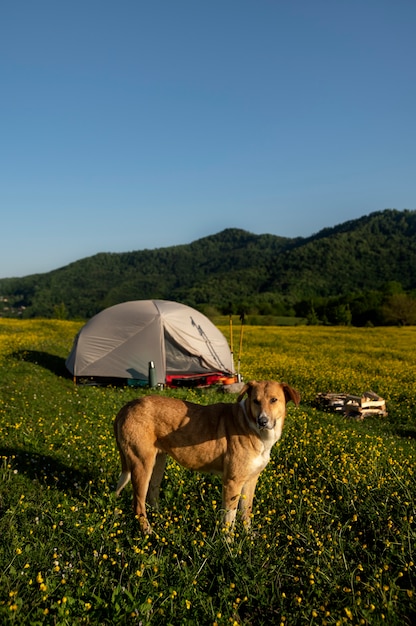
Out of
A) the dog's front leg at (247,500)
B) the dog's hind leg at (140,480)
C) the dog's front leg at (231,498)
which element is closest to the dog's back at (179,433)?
the dog's hind leg at (140,480)

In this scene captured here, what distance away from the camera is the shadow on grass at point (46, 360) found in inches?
680

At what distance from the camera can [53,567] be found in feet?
15.2

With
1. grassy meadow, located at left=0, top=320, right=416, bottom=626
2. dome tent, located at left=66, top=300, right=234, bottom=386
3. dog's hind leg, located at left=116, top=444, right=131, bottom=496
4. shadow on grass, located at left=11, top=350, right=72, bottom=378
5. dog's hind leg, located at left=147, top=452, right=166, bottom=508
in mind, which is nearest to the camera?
grassy meadow, located at left=0, top=320, right=416, bottom=626

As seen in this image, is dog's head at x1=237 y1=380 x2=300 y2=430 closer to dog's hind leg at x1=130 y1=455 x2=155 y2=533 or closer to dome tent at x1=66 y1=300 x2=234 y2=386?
dog's hind leg at x1=130 y1=455 x2=155 y2=533

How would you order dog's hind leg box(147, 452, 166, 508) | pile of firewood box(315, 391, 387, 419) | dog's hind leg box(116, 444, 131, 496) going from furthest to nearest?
1. pile of firewood box(315, 391, 387, 419)
2. dog's hind leg box(147, 452, 166, 508)
3. dog's hind leg box(116, 444, 131, 496)

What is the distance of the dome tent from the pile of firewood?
439 cm

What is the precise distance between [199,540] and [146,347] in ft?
37.0

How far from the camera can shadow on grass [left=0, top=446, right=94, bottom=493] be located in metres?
7.05

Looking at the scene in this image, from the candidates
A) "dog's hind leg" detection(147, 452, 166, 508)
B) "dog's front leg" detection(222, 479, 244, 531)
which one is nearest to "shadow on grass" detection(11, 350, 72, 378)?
"dog's hind leg" detection(147, 452, 166, 508)

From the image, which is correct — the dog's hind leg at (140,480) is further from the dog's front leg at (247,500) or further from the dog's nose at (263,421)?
the dog's nose at (263,421)

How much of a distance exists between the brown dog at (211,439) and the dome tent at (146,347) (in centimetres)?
1007

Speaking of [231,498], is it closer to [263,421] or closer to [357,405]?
[263,421]

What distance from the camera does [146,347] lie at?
639 inches

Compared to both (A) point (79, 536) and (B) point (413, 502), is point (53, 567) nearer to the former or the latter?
(A) point (79, 536)
